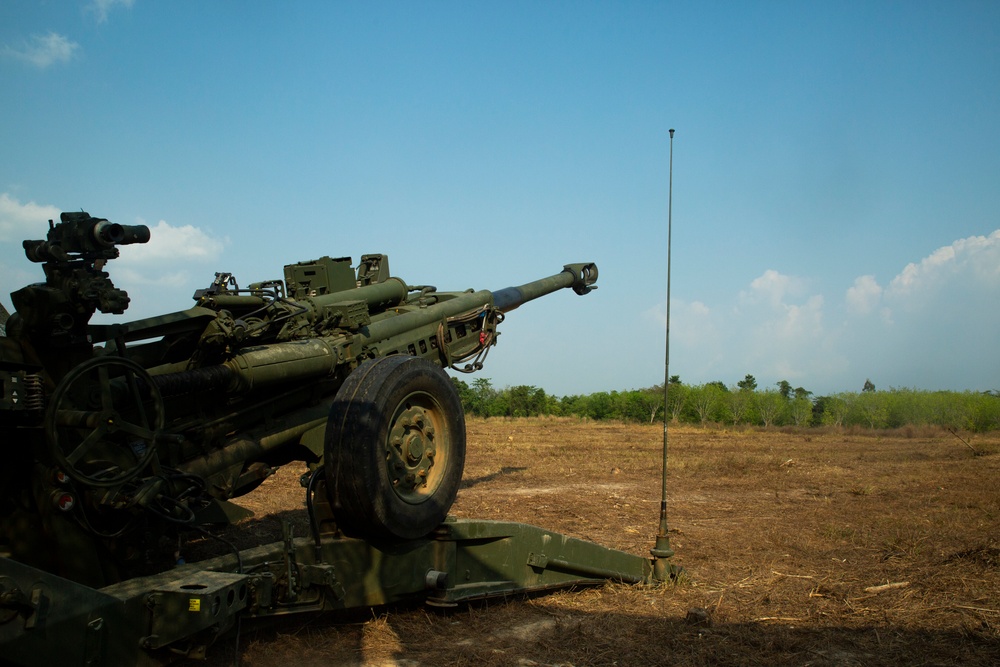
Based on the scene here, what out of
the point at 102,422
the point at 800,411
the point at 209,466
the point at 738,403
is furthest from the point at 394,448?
the point at 800,411

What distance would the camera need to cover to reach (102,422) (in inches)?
178

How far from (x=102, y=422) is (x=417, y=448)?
2.28m

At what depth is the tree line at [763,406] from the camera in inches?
1505

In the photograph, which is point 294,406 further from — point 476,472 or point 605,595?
point 476,472

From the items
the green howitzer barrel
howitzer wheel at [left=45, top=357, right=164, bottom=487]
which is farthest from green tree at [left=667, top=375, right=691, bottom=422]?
howitzer wheel at [left=45, top=357, right=164, bottom=487]

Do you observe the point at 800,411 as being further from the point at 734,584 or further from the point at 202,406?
the point at 202,406

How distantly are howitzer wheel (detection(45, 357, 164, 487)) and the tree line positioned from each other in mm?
33516

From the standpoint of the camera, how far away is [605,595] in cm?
733

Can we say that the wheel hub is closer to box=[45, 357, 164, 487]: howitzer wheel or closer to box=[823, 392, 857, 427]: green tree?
box=[45, 357, 164, 487]: howitzer wheel

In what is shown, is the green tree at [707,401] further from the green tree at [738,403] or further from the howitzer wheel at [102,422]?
the howitzer wheel at [102,422]

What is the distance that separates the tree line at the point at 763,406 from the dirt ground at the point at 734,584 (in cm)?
2348

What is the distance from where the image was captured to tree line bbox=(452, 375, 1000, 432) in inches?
1505

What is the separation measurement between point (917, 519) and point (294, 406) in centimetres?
761

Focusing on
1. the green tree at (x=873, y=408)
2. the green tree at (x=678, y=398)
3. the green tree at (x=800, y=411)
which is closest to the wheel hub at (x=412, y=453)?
the green tree at (x=678, y=398)
